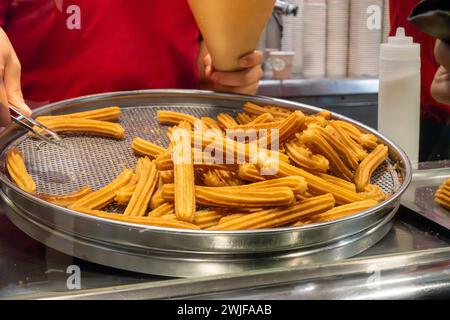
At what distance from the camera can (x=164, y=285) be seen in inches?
20.9

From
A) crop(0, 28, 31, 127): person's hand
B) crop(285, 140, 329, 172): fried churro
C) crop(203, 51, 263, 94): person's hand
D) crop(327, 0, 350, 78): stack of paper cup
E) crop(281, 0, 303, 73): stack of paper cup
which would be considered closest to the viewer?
crop(285, 140, 329, 172): fried churro

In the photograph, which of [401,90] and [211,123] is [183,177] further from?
[401,90]

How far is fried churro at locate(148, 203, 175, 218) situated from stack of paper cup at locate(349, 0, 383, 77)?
4.85 feet

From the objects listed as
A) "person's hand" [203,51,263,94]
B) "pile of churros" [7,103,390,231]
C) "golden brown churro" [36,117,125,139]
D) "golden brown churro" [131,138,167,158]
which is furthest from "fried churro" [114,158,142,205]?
"person's hand" [203,51,263,94]

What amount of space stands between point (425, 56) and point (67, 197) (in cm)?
94

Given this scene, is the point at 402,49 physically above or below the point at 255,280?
above

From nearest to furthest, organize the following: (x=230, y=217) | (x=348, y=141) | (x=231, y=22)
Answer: (x=230, y=217) → (x=348, y=141) → (x=231, y=22)

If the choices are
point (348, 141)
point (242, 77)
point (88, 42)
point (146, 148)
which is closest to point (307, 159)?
point (348, 141)

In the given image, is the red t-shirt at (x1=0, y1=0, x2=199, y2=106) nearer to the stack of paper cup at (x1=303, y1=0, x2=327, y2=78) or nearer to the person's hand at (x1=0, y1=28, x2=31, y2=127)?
the person's hand at (x1=0, y1=28, x2=31, y2=127)

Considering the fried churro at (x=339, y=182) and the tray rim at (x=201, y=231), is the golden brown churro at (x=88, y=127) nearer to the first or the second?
the tray rim at (x=201, y=231)

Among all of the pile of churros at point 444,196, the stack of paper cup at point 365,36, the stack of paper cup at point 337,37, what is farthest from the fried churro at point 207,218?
the stack of paper cup at point 337,37

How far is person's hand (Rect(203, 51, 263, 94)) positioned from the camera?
1155 mm

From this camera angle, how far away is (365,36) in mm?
2219

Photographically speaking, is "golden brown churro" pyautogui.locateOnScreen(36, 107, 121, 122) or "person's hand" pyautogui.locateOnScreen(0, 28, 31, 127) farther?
"golden brown churro" pyautogui.locateOnScreen(36, 107, 121, 122)
